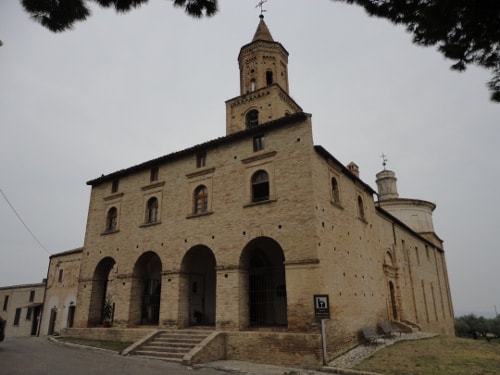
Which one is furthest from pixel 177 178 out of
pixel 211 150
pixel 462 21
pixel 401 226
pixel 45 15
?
pixel 401 226

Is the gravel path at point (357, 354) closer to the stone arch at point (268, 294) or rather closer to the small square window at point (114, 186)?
the stone arch at point (268, 294)

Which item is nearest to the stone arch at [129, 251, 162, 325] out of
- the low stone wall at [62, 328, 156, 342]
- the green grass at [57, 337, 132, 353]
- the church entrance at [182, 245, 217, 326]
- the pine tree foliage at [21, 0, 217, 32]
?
the low stone wall at [62, 328, 156, 342]

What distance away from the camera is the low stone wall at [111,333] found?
15.2m

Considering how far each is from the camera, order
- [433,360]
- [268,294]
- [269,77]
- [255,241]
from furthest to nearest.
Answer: [269,77] → [268,294] → [255,241] → [433,360]

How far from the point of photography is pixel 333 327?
39.3ft

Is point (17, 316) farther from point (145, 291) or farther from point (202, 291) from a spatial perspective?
point (202, 291)

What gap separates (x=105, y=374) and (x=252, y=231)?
667cm

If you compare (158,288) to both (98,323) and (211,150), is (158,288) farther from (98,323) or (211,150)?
(211,150)

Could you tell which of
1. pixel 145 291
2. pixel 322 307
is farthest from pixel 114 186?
pixel 322 307

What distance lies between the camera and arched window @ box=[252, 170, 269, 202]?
14398mm

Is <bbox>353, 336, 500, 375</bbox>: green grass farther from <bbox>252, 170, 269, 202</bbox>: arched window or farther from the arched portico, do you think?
<bbox>252, 170, 269, 202</bbox>: arched window

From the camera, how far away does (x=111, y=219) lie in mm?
19531

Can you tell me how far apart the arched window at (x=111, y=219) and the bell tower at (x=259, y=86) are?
302 inches

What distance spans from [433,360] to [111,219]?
16.1 m
